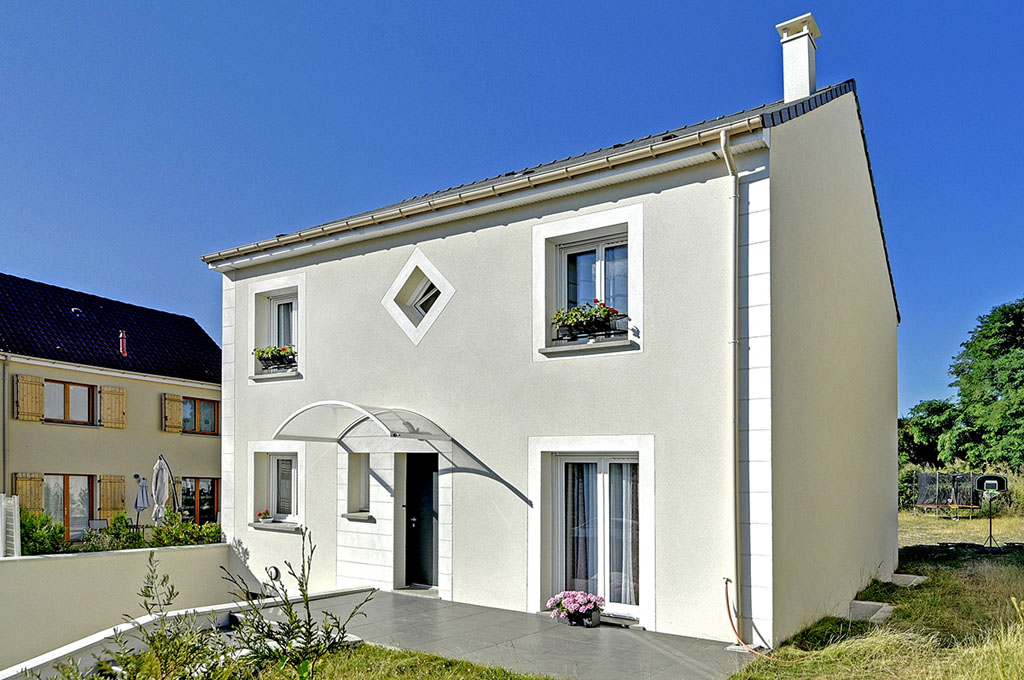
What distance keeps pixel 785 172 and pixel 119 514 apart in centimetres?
1860

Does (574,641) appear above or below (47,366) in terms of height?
below

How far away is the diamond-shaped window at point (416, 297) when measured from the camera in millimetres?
11453

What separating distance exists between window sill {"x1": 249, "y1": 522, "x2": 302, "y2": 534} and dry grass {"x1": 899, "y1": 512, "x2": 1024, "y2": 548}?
14.0 m

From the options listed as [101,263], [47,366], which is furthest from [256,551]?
[101,263]

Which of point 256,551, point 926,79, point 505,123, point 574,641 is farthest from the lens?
point 926,79

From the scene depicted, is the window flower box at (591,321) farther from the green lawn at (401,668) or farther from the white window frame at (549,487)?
the green lawn at (401,668)

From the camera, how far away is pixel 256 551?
1337 cm

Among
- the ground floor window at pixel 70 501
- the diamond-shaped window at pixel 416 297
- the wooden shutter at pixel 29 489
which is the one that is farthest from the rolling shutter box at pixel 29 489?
the diamond-shaped window at pixel 416 297

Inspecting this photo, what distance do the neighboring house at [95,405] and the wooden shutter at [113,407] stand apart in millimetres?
27

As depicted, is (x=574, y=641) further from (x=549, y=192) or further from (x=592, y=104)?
(x=592, y=104)

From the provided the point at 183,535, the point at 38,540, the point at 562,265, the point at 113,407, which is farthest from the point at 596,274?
the point at 113,407

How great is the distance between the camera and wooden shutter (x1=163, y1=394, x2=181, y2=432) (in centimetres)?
2355

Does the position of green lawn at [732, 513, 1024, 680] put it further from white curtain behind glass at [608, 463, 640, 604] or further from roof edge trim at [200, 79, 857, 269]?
roof edge trim at [200, 79, 857, 269]

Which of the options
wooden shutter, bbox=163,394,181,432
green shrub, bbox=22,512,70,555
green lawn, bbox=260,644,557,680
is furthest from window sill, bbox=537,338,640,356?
wooden shutter, bbox=163,394,181,432
